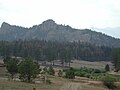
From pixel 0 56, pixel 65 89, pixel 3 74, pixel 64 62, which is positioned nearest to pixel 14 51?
pixel 0 56

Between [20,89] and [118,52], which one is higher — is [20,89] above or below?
below

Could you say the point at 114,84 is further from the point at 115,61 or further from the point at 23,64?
the point at 115,61

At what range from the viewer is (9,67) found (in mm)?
74250

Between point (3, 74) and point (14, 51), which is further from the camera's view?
point (14, 51)

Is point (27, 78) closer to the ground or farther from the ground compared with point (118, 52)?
closer to the ground

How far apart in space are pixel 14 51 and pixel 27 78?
111810 millimetres

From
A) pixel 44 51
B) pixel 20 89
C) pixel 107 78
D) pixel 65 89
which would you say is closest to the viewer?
pixel 20 89

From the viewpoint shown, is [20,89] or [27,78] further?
[27,78]

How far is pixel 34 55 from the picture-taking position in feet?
572

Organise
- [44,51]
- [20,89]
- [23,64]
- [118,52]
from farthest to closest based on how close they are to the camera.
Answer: [44,51] → [118,52] → [23,64] → [20,89]

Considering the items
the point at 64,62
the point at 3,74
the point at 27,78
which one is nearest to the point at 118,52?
the point at 64,62

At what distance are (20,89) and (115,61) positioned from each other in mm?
91090

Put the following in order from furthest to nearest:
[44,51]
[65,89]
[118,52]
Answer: [44,51] < [118,52] < [65,89]

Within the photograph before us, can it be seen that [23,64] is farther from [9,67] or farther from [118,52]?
[118,52]
